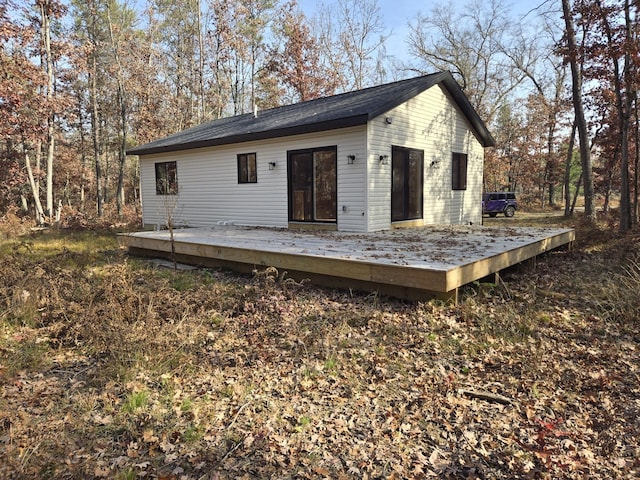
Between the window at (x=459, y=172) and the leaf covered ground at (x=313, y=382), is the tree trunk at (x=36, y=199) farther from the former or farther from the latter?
the window at (x=459, y=172)

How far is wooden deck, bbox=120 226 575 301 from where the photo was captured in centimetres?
432

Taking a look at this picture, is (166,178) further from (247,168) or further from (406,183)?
(406,183)

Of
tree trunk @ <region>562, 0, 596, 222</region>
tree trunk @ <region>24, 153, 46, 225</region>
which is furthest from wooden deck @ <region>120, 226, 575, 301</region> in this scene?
tree trunk @ <region>24, 153, 46, 225</region>

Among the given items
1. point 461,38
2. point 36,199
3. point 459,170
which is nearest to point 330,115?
point 459,170

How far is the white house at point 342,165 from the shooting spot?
8.00 m

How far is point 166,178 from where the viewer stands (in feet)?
39.7

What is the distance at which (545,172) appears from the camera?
24.6 meters

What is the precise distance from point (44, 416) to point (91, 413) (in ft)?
0.84

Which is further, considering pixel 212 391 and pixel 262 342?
pixel 262 342

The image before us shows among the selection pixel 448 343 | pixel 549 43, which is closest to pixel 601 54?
pixel 448 343

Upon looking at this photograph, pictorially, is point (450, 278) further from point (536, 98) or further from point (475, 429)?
point (536, 98)

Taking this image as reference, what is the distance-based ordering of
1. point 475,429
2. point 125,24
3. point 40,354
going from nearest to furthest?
point 475,429 → point 40,354 → point 125,24

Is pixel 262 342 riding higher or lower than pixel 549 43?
lower

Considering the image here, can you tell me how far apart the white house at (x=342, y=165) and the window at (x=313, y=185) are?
22 millimetres
